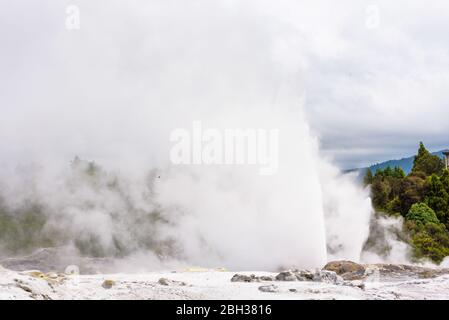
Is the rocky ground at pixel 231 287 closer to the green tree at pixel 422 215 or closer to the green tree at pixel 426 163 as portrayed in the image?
the green tree at pixel 422 215

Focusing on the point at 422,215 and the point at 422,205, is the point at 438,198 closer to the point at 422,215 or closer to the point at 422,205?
the point at 422,205

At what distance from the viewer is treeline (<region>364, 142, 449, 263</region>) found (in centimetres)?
2973

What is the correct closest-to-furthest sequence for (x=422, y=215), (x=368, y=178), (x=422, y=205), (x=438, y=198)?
(x=422, y=215) < (x=422, y=205) < (x=438, y=198) < (x=368, y=178)

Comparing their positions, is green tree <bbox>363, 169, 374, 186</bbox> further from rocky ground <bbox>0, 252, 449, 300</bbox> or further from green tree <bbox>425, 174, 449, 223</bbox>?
rocky ground <bbox>0, 252, 449, 300</bbox>

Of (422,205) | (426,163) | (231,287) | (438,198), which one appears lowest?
(231,287)

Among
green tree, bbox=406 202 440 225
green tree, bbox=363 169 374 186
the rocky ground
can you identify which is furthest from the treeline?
the rocky ground

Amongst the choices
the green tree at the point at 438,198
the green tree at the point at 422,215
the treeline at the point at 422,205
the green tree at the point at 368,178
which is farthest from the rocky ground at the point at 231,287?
the green tree at the point at 368,178

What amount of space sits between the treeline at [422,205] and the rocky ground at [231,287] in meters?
11.7

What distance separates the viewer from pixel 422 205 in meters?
34.2

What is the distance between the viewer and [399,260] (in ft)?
92.8

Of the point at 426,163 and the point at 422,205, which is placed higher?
the point at 426,163

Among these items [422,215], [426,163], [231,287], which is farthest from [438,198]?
[231,287]

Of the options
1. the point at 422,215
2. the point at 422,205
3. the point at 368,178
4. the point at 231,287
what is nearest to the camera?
the point at 231,287

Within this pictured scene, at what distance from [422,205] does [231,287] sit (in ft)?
72.1
